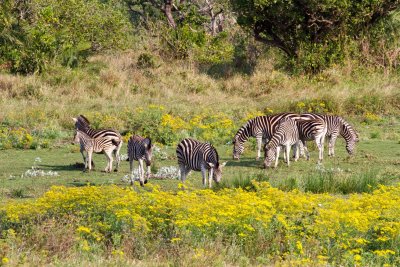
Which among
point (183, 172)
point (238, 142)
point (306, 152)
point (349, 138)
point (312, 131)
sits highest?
point (312, 131)

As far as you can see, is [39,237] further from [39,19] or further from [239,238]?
[39,19]

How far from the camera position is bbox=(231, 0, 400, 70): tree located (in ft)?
120

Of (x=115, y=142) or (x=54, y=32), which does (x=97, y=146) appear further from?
(x=54, y=32)

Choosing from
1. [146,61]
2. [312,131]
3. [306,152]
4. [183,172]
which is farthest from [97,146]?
[146,61]

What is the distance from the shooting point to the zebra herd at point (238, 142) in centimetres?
1806

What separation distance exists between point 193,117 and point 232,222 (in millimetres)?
17961

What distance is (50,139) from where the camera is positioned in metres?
26.8

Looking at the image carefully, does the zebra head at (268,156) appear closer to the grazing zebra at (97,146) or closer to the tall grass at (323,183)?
the tall grass at (323,183)

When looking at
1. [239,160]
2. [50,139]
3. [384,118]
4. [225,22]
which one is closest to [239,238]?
[239,160]

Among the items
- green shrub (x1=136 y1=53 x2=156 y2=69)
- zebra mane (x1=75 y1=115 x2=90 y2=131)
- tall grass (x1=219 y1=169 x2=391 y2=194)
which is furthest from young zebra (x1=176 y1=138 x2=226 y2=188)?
green shrub (x1=136 y1=53 x2=156 y2=69)

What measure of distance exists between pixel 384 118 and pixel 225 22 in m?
31.8

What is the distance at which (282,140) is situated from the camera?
21844 mm

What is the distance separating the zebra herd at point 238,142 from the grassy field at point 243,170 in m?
0.32

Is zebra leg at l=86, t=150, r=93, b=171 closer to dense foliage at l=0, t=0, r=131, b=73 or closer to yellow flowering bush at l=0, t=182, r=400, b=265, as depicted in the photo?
yellow flowering bush at l=0, t=182, r=400, b=265
